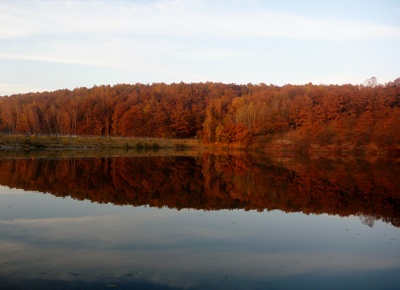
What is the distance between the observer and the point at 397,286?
340 inches

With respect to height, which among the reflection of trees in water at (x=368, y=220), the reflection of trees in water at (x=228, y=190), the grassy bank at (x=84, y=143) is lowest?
the grassy bank at (x=84, y=143)

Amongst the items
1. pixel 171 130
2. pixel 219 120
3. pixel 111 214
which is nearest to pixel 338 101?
pixel 219 120

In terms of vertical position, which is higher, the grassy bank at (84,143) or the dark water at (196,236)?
the dark water at (196,236)

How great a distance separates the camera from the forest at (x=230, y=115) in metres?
→ 71.1

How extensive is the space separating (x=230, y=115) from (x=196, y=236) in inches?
3105

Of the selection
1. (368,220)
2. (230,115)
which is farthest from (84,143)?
(368,220)

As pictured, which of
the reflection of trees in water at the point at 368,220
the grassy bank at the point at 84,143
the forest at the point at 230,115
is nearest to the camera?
the reflection of trees in water at the point at 368,220

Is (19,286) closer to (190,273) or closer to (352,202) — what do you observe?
(190,273)

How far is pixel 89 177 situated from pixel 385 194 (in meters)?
19.1

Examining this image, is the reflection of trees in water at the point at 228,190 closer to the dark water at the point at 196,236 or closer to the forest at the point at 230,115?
the dark water at the point at 196,236

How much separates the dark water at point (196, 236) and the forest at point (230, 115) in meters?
49.5

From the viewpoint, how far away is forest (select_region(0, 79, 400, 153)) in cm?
7106

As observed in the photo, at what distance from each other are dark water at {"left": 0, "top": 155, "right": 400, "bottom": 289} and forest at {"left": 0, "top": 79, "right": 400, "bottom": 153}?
49.5 metres

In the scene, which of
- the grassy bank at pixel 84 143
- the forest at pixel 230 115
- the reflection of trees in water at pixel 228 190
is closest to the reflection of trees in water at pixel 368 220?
the reflection of trees in water at pixel 228 190
